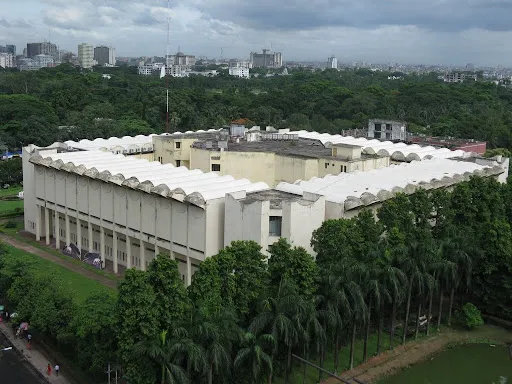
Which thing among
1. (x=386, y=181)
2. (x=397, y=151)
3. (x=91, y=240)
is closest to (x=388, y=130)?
(x=397, y=151)

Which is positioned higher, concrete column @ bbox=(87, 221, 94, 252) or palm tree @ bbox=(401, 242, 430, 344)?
palm tree @ bbox=(401, 242, 430, 344)

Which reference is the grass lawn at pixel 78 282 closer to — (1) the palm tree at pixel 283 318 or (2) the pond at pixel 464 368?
(1) the palm tree at pixel 283 318

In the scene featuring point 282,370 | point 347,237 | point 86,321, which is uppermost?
point 347,237

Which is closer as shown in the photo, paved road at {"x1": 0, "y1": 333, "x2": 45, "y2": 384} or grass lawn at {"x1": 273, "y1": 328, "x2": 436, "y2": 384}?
paved road at {"x1": 0, "y1": 333, "x2": 45, "y2": 384}

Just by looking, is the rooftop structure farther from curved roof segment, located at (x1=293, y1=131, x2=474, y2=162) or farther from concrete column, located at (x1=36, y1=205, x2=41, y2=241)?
concrete column, located at (x1=36, y1=205, x2=41, y2=241)

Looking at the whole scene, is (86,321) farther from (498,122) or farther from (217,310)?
(498,122)

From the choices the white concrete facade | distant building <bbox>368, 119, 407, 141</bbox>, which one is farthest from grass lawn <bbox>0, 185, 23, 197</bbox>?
distant building <bbox>368, 119, 407, 141</bbox>

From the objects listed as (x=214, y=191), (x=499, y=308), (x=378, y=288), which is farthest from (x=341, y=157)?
(x=378, y=288)
